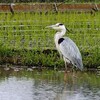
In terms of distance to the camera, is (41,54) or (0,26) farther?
(0,26)

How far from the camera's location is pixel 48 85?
Answer: 36.9 ft

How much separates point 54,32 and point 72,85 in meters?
3.73

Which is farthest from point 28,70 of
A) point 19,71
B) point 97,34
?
point 97,34

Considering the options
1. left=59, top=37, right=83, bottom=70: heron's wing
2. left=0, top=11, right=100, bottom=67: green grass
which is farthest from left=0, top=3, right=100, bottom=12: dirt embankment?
left=59, top=37, right=83, bottom=70: heron's wing

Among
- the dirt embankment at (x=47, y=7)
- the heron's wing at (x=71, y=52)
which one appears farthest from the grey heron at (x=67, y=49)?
the dirt embankment at (x=47, y=7)

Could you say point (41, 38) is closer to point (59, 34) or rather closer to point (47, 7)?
point (59, 34)

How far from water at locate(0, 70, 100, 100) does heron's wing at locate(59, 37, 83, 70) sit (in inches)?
10.5

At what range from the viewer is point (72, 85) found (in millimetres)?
11297

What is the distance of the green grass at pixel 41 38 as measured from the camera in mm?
13531

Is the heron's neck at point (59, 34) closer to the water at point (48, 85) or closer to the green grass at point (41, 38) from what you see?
the green grass at point (41, 38)

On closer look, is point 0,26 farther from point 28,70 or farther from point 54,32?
point 28,70

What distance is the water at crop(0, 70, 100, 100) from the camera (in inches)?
397

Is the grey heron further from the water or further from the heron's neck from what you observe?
the water

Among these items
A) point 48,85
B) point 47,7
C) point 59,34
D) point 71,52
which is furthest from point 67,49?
point 47,7
